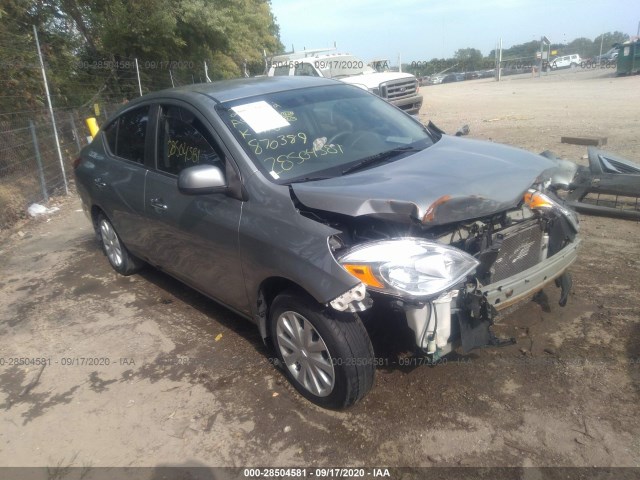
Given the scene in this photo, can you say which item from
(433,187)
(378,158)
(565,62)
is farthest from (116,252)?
(565,62)

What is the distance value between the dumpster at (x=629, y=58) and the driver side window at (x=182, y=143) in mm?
30383

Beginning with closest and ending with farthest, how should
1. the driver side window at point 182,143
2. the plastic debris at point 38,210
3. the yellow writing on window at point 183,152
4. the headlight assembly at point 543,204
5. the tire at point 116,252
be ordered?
the headlight assembly at point 543,204
the driver side window at point 182,143
the yellow writing on window at point 183,152
the tire at point 116,252
the plastic debris at point 38,210

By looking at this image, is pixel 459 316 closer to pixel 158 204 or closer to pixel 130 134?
pixel 158 204

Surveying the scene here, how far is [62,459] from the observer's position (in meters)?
2.87

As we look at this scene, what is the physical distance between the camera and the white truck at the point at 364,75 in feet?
42.1

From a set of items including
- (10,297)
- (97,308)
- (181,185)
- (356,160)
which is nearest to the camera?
(181,185)

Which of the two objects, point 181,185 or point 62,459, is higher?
point 181,185

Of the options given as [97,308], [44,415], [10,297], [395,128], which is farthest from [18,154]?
[395,128]

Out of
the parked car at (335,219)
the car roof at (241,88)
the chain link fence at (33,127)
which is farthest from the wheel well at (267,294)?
the chain link fence at (33,127)

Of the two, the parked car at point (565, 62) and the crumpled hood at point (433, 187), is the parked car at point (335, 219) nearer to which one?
the crumpled hood at point (433, 187)

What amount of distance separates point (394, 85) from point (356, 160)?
1020 cm

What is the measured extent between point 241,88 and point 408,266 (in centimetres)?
214

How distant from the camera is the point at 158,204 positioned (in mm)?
3947

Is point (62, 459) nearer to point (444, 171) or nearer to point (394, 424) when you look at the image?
point (394, 424)
